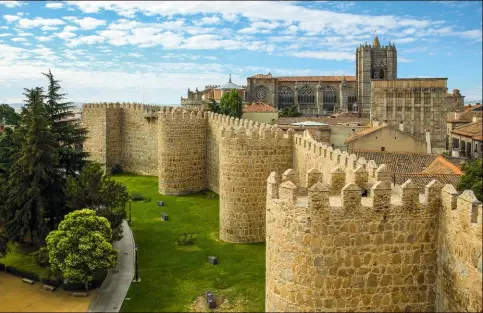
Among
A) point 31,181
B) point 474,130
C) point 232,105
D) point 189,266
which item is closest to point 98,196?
point 31,181

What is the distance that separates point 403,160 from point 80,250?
59.4 feet

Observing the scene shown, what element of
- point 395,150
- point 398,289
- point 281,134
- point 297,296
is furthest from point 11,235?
point 395,150

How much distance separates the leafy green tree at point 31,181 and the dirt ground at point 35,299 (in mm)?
2577

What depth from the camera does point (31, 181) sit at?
17.8 metres

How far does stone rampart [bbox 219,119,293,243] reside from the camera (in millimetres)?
17500

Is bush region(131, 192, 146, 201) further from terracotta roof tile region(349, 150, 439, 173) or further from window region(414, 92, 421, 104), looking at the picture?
window region(414, 92, 421, 104)

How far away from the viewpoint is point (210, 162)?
26625 millimetres

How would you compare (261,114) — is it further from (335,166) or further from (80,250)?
(335,166)

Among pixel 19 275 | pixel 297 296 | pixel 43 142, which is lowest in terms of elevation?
pixel 19 275

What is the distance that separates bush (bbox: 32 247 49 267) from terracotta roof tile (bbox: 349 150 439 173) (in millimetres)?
16366

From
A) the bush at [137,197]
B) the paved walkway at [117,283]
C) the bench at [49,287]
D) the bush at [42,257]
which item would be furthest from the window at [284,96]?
the bench at [49,287]

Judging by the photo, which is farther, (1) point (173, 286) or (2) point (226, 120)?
(2) point (226, 120)

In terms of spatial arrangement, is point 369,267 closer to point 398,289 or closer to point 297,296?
point 398,289

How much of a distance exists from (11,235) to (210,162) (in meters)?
11.1
